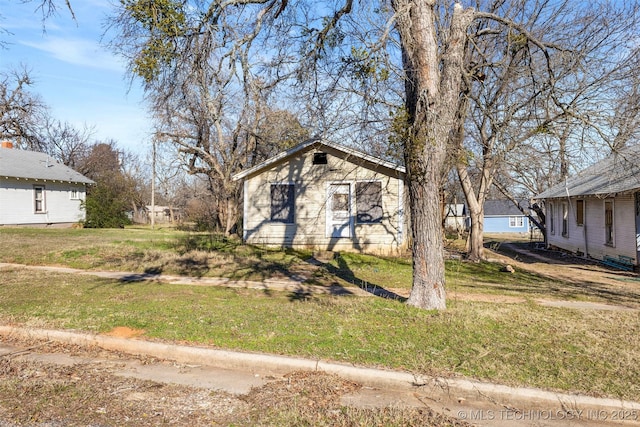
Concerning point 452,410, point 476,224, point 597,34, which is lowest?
point 452,410

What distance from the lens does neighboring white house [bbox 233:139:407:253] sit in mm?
16484

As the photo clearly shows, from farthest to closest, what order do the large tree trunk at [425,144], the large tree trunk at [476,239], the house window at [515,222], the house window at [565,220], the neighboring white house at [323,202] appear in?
the house window at [515,222] → the house window at [565,220] → the large tree trunk at [476,239] → the neighboring white house at [323,202] → the large tree trunk at [425,144]

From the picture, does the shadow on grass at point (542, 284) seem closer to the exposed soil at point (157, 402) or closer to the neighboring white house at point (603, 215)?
the neighboring white house at point (603, 215)

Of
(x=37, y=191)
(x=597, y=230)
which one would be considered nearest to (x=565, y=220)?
(x=597, y=230)

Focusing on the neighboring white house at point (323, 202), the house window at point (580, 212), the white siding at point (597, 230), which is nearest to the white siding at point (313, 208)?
the neighboring white house at point (323, 202)

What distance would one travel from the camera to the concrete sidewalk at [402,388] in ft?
12.6

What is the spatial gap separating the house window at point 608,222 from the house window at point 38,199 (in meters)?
29.5

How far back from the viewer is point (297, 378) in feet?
14.8

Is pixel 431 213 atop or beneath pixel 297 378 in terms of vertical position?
atop

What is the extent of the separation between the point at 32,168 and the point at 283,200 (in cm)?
1901

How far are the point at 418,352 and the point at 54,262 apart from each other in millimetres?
11160

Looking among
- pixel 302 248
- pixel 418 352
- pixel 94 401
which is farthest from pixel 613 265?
pixel 94 401

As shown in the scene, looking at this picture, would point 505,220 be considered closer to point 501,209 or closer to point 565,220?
point 501,209

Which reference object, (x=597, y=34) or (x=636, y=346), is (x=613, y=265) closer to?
(x=597, y=34)
